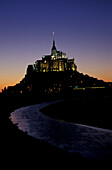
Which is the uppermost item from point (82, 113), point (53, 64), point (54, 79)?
point (53, 64)

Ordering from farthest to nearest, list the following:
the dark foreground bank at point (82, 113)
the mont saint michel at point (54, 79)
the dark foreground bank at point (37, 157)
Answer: the mont saint michel at point (54, 79), the dark foreground bank at point (82, 113), the dark foreground bank at point (37, 157)

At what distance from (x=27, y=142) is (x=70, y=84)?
117 meters

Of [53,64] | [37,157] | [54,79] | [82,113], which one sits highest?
[53,64]

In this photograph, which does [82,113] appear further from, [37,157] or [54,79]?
[54,79]

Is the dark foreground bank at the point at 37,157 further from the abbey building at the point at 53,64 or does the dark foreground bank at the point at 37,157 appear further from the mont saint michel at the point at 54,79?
the abbey building at the point at 53,64

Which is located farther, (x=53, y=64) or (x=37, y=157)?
(x=53, y=64)

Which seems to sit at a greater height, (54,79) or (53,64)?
(53,64)

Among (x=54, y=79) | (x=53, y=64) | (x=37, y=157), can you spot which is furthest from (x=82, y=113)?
(x=53, y=64)

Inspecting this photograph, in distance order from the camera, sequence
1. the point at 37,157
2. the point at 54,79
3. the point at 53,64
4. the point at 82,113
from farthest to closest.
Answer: the point at 53,64, the point at 54,79, the point at 82,113, the point at 37,157

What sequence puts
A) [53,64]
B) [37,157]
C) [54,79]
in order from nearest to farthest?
[37,157]
[54,79]
[53,64]

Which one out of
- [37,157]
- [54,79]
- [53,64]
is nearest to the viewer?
[37,157]

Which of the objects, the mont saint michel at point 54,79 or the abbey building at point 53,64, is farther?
the abbey building at point 53,64

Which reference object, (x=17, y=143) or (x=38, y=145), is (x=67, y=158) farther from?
(x=17, y=143)

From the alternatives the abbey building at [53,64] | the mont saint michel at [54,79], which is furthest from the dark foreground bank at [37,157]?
the abbey building at [53,64]
